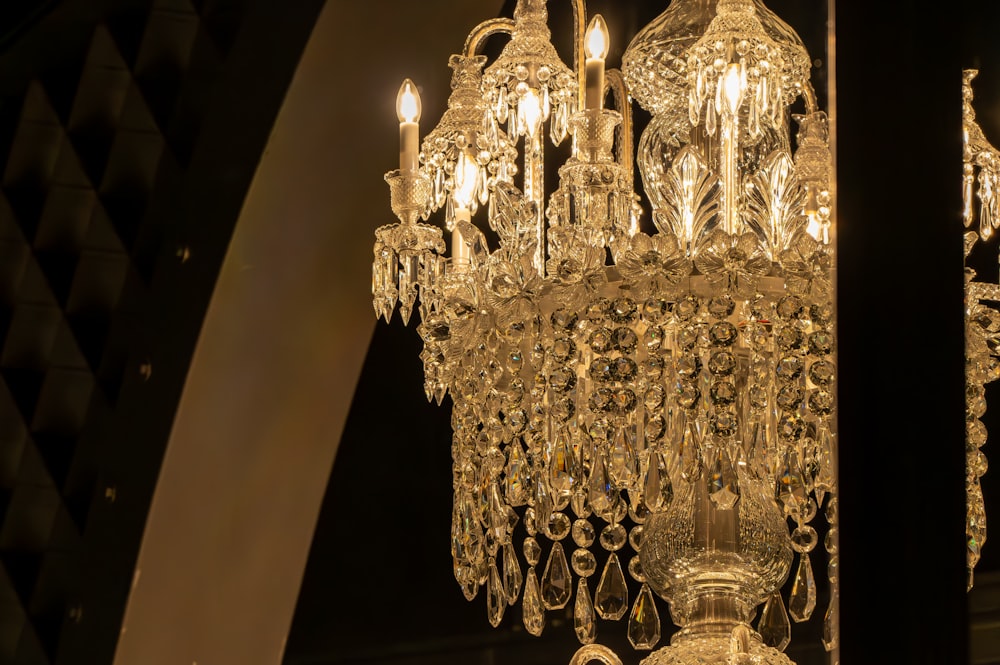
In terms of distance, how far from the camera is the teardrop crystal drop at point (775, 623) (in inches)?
68.0

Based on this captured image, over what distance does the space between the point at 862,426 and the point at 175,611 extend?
2030 mm

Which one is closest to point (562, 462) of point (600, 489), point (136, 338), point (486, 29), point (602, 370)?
point (600, 489)

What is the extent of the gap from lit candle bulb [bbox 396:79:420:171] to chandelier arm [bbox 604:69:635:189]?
0.95ft

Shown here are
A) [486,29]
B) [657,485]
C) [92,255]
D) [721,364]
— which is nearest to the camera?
[721,364]

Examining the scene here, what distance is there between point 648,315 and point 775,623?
0.49 meters

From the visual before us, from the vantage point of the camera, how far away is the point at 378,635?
2.58 m

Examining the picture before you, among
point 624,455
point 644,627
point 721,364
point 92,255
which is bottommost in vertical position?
point 644,627

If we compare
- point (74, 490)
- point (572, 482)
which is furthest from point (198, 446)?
point (572, 482)

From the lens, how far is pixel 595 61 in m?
1.58

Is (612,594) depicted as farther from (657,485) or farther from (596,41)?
(596,41)

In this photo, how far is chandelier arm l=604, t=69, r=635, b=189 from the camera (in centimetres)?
190

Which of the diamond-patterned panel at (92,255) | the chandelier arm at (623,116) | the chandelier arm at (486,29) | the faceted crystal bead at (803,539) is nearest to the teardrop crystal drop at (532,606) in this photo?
the faceted crystal bead at (803,539)

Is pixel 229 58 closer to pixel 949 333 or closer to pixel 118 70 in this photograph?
pixel 118 70

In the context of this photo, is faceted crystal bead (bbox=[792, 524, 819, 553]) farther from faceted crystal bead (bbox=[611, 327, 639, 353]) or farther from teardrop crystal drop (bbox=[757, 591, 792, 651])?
faceted crystal bead (bbox=[611, 327, 639, 353])
